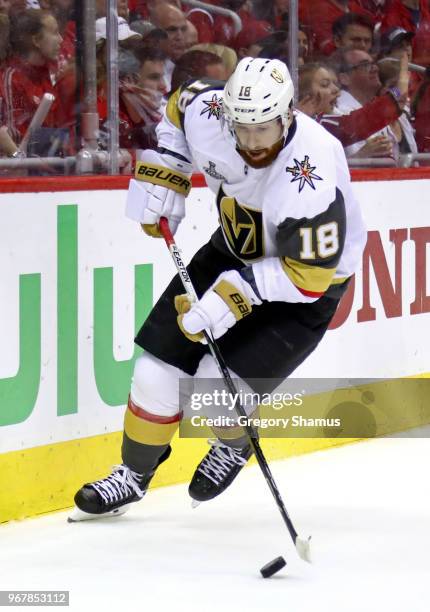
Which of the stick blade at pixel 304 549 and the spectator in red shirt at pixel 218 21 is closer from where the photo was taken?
the stick blade at pixel 304 549

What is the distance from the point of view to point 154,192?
3809 mm

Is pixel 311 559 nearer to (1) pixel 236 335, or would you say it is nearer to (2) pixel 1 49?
(1) pixel 236 335

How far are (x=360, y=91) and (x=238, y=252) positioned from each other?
171 centimetres

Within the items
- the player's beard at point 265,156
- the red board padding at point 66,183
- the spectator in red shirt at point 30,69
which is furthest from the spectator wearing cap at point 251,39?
the player's beard at point 265,156

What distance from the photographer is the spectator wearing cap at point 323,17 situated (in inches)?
195

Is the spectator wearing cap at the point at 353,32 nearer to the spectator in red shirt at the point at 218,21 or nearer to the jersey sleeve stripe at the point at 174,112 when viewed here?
the spectator in red shirt at the point at 218,21

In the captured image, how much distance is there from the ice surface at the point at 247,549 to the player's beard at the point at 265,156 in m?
0.99

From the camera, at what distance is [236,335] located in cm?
367

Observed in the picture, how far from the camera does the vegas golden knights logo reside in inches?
141

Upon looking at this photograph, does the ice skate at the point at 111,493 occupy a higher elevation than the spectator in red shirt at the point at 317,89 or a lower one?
lower

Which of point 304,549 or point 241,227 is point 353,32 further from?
point 304,549

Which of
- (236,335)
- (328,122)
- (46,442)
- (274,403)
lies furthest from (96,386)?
(328,122)

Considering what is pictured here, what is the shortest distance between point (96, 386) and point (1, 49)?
3.37ft

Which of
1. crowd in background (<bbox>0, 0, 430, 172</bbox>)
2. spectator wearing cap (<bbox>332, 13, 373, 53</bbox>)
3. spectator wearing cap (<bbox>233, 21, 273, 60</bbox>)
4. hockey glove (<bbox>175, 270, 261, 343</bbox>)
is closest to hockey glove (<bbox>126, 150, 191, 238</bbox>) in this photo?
crowd in background (<bbox>0, 0, 430, 172</bbox>)
